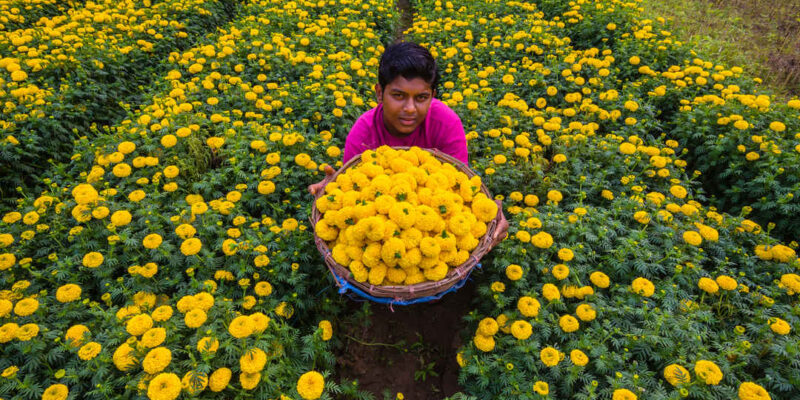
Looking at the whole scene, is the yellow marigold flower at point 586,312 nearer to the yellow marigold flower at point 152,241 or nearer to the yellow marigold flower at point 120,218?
the yellow marigold flower at point 152,241

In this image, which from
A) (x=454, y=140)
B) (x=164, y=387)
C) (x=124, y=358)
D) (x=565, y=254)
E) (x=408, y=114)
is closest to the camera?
(x=164, y=387)

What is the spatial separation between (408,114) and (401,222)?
109 centimetres

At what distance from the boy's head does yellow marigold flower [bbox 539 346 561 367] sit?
198 cm

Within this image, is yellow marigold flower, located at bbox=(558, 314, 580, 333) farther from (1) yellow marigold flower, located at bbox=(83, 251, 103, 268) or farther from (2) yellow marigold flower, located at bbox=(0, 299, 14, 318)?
(2) yellow marigold flower, located at bbox=(0, 299, 14, 318)

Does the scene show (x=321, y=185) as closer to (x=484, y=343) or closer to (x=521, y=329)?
(x=484, y=343)

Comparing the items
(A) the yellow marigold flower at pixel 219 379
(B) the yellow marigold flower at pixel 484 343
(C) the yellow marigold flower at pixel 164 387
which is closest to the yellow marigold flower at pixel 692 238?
(B) the yellow marigold flower at pixel 484 343

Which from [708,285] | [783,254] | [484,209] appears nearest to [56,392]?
[484,209]

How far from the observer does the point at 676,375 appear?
2.07 metres

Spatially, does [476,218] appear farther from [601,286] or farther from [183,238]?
[183,238]

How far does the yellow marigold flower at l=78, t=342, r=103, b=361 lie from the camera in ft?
6.45

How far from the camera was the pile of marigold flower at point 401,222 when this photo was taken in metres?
2.07

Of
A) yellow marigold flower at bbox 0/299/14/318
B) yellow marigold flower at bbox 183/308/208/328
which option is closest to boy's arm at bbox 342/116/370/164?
yellow marigold flower at bbox 183/308/208/328

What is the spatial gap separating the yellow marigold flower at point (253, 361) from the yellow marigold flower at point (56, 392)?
939mm

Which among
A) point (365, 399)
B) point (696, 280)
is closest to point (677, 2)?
point (696, 280)
